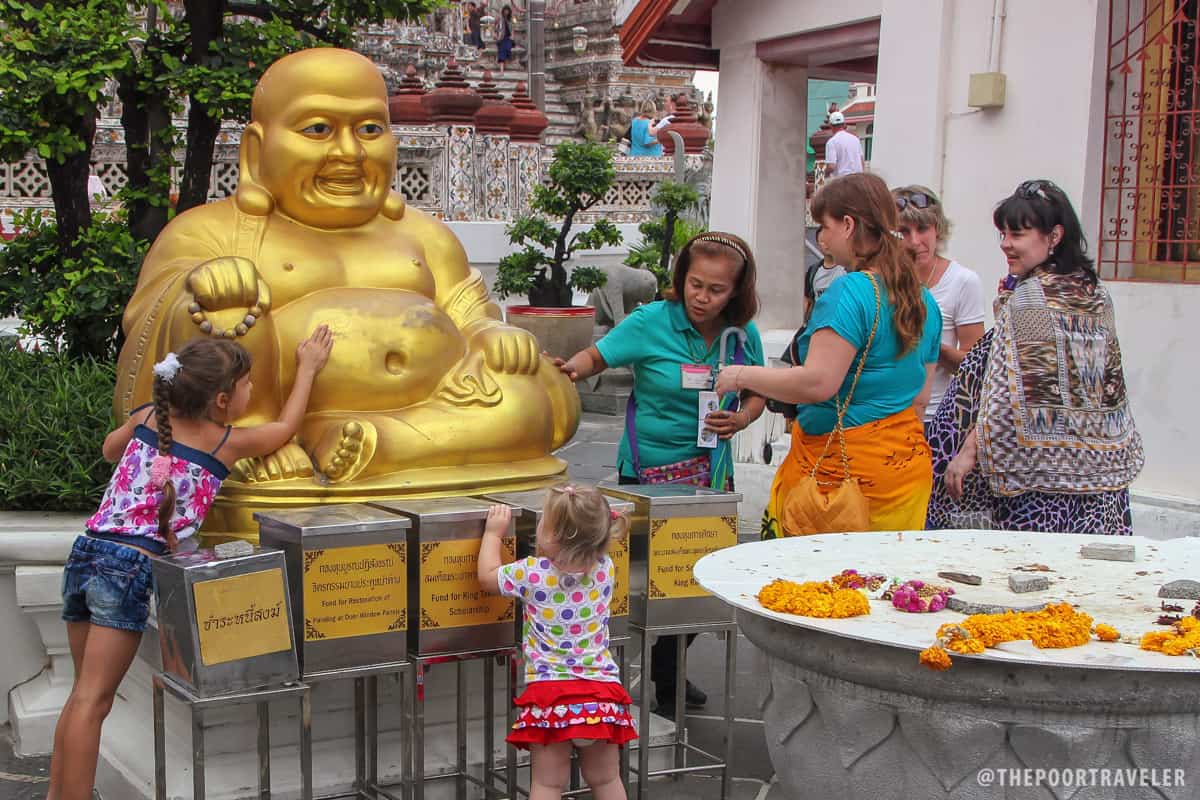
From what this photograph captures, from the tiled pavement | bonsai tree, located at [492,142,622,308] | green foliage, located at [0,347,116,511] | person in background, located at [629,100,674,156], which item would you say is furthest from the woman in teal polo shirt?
person in background, located at [629,100,674,156]

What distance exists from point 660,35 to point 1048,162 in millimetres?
2526

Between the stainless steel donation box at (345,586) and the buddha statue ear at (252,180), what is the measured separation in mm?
1273

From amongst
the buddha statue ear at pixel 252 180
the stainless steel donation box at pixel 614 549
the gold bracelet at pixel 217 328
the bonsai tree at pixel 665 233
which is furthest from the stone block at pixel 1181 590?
the bonsai tree at pixel 665 233

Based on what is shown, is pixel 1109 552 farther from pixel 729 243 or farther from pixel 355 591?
pixel 355 591

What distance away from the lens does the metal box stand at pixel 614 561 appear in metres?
3.42

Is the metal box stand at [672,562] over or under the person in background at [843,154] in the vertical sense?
under

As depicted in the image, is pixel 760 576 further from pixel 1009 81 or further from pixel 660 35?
pixel 660 35

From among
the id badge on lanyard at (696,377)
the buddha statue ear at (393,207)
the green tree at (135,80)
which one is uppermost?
the green tree at (135,80)

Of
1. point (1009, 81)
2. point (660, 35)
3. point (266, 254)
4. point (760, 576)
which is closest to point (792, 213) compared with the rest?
point (660, 35)

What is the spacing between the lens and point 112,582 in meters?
3.21

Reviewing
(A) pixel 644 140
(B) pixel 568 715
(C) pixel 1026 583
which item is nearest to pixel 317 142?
(B) pixel 568 715

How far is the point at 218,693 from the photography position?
2.91 metres

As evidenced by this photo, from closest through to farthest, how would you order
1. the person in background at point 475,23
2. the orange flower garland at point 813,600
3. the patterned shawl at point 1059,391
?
the orange flower garland at point 813,600 → the patterned shawl at point 1059,391 → the person in background at point 475,23

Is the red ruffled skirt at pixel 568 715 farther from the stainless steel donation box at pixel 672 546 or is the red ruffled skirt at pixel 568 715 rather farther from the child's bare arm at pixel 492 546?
the stainless steel donation box at pixel 672 546
